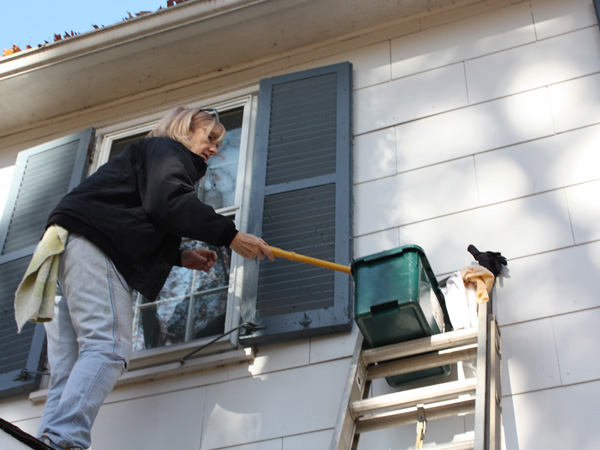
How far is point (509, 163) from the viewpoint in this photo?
3.93 metres

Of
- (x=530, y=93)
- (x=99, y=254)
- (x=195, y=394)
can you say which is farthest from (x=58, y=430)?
(x=530, y=93)

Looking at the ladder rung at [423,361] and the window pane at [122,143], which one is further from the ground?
the window pane at [122,143]

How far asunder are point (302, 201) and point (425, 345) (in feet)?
4.38

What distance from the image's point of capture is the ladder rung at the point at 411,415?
10.1 feet

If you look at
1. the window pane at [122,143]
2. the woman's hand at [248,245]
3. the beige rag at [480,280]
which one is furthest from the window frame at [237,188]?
the beige rag at [480,280]

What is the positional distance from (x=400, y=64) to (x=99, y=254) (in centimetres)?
215

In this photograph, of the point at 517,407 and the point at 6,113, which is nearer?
the point at 517,407

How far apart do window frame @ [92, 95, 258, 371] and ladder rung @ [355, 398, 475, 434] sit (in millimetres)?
1002

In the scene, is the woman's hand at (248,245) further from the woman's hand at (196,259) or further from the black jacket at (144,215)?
the woman's hand at (196,259)

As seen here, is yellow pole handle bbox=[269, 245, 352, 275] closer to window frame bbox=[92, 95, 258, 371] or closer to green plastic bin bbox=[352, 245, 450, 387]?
green plastic bin bbox=[352, 245, 450, 387]

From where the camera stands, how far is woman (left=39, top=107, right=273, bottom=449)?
315 centimetres

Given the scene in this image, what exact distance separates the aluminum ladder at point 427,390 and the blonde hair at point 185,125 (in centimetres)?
125

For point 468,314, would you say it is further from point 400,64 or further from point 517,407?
point 400,64

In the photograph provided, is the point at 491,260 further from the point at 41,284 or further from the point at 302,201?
the point at 41,284
